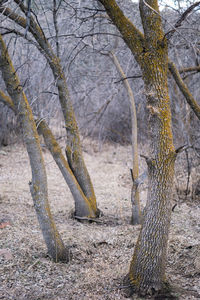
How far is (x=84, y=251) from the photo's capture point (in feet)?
16.6

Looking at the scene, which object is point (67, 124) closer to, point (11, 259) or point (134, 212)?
point (134, 212)

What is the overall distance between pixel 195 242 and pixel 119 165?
800 cm

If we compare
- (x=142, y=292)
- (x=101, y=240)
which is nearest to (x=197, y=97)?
(x=101, y=240)

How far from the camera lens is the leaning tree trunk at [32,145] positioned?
4270mm

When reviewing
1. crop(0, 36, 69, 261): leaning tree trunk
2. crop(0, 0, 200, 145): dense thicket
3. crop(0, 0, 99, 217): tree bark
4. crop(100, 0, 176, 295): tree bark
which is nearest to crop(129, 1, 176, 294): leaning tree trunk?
crop(100, 0, 176, 295): tree bark

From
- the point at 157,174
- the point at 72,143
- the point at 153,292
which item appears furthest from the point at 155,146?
the point at 72,143

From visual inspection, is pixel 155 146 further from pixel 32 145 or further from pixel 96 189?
pixel 96 189

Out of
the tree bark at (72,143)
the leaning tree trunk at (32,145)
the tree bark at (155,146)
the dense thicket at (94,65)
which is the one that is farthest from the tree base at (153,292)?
the tree bark at (72,143)

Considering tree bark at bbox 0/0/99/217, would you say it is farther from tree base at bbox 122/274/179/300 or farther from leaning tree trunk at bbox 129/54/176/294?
tree base at bbox 122/274/179/300

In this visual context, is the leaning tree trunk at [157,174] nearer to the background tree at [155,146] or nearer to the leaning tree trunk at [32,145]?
the background tree at [155,146]

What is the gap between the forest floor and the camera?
3863 mm

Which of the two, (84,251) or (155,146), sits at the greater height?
(155,146)

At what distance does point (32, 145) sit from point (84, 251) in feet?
6.09

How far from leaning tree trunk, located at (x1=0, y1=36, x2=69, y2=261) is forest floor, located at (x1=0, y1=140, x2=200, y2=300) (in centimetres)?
47
